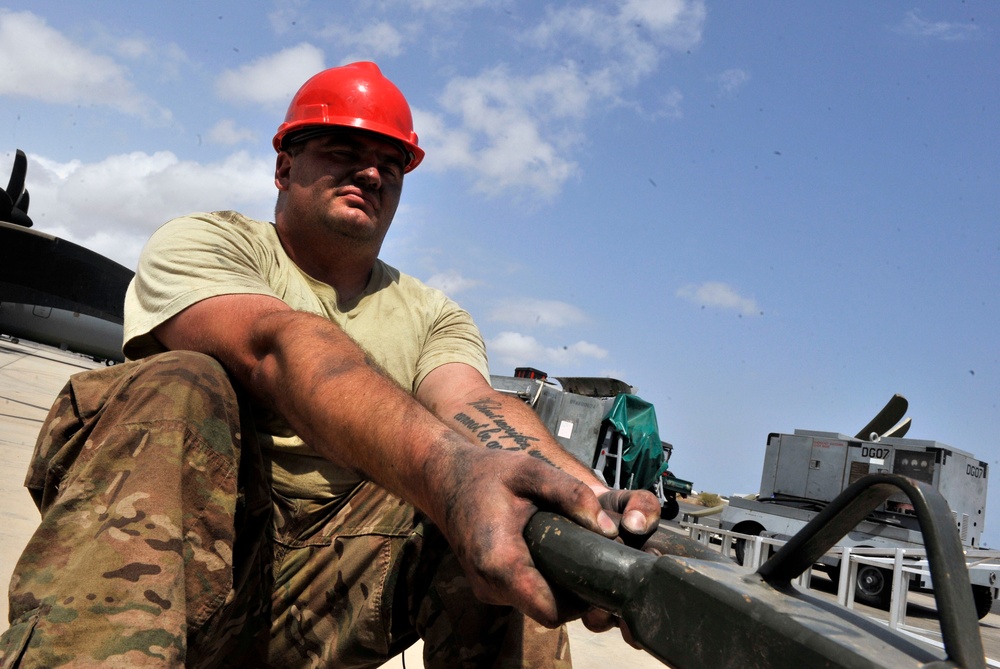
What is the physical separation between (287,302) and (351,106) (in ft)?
1.82

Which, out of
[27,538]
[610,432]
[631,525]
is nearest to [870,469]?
[610,432]

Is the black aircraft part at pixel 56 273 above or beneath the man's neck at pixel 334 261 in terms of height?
above

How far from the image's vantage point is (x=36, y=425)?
20.9 ft

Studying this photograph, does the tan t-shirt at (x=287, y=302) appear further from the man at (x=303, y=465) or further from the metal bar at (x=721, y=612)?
the metal bar at (x=721, y=612)

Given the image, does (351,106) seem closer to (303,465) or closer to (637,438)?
(303,465)

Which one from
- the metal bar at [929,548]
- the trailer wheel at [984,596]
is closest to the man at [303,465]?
the metal bar at [929,548]

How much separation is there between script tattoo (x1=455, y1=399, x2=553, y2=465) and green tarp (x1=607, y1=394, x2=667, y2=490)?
31.3 feet

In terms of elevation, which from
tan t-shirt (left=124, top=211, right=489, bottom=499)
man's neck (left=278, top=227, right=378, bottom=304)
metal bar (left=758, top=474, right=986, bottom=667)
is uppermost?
man's neck (left=278, top=227, right=378, bottom=304)

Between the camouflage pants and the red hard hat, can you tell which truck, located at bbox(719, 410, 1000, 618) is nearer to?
the red hard hat

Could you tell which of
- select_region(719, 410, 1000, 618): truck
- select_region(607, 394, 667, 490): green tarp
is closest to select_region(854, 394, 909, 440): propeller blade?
select_region(719, 410, 1000, 618): truck

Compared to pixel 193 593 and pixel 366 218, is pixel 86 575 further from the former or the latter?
pixel 366 218

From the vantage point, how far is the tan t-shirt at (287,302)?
155 centimetres

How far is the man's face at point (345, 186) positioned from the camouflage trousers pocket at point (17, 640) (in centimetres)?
110

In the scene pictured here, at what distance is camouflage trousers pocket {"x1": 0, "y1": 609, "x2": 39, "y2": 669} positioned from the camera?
1000 mm
